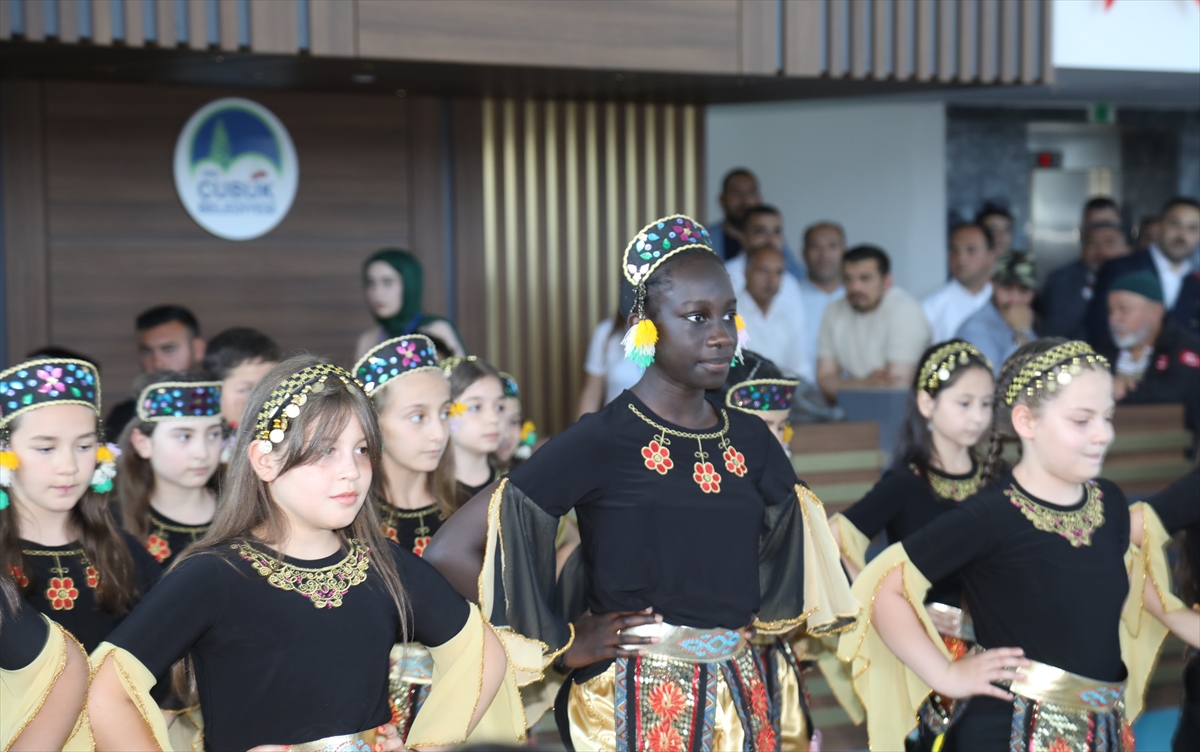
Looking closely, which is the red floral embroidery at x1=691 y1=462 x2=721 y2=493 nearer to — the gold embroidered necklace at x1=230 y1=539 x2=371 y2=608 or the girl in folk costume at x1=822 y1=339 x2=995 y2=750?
the gold embroidered necklace at x1=230 y1=539 x2=371 y2=608

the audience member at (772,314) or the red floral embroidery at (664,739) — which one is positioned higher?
the audience member at (772,314)

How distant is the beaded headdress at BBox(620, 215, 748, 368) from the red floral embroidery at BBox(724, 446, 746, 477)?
0.23 m

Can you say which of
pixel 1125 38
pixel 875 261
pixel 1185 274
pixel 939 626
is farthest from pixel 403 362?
pixel 1185 274

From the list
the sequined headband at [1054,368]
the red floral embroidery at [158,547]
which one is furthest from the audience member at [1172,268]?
the red floral embroidery at [158,547]

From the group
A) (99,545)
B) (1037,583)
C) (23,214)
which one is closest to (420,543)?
(99,545)

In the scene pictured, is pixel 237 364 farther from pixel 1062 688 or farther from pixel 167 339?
pixel 1062 688

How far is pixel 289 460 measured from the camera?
1970mm

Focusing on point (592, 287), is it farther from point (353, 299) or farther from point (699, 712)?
point (699, 712)

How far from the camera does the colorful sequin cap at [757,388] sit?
310 centimetres

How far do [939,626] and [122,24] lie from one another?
10.6 ft

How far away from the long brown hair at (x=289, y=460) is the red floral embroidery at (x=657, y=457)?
485 mm

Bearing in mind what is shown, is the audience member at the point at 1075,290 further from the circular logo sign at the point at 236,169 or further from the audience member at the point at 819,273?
the circular logo sign at the point at 236,169

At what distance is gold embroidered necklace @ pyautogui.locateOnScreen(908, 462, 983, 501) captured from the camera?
333 centimetres

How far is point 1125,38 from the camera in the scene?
5344 millimetres
